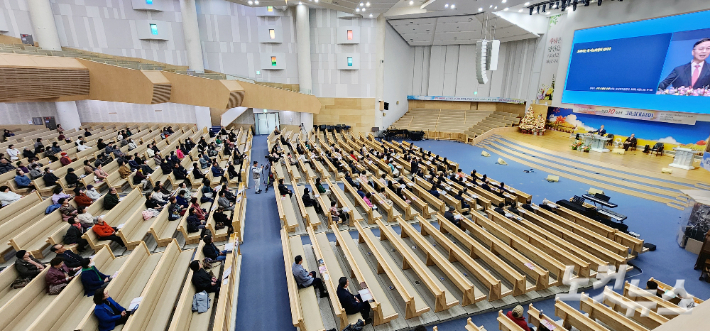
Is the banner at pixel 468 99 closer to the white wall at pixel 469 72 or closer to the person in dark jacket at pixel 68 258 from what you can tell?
the white wall at pixel 469 72

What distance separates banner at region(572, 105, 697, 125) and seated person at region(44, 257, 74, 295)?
56.9 ft

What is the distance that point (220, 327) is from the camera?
10.4 ft


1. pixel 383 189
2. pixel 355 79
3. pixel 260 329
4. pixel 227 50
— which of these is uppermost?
pixel 227 50

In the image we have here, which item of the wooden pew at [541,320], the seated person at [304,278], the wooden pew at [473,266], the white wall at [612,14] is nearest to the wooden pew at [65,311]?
the seated person at [304,278]

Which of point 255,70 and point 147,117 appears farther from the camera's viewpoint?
point 255,70

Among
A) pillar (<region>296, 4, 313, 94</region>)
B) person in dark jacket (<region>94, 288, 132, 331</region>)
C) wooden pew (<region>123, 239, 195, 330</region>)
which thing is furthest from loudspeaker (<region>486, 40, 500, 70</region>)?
pillar (<region>296, 4, 313, 94</region>)

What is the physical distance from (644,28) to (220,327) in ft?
54.1

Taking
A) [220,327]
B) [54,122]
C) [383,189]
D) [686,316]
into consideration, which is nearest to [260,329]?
[220,327]

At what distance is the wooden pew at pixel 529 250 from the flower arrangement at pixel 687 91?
9840 millimetres

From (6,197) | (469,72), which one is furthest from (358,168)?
(469,72)

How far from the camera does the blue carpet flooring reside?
4.23 m

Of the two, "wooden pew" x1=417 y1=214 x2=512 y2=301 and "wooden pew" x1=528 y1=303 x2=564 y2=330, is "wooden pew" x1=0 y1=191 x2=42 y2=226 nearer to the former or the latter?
"wooden pew" x1=417 y1=214 x2=512 y2=301

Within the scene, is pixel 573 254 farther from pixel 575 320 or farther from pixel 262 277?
pixel 262 277

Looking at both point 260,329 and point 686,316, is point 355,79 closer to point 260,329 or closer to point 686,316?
point 260,329
